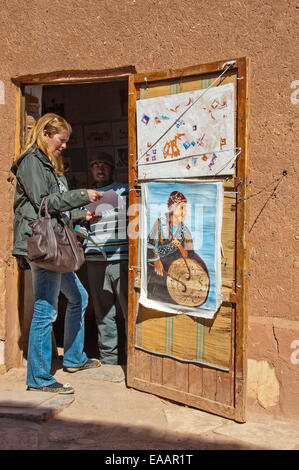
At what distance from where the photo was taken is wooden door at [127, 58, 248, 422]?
3270 millimetres

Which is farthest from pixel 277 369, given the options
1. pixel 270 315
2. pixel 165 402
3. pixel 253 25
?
pixel 253 25

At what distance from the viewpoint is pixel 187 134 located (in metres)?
3.47

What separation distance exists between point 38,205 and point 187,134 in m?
1.06

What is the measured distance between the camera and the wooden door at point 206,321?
129 inches

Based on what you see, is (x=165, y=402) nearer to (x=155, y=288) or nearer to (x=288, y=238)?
(x=155, y=288)

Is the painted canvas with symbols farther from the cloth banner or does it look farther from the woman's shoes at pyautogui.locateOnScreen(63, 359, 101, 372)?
the woman's shoes at pyautogui.locateOnScreen(63, 359, 101, 372)

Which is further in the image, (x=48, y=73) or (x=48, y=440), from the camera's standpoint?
(x=48, y=73)

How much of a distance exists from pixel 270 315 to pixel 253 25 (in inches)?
73.7

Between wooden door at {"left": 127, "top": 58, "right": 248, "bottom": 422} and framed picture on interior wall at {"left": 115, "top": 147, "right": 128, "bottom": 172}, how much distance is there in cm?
226

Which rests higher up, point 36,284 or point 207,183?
point 207,183

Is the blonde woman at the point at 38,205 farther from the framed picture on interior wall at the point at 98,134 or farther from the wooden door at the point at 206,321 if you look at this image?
the framed picture on interior wall at the point at 98,134

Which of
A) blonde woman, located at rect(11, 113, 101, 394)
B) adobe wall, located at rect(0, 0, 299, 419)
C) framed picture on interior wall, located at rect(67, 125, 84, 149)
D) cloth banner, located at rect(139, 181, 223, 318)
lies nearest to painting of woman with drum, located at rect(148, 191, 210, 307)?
cloth banner, located at rect(139, 181, 223, 318)

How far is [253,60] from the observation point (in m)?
3.46

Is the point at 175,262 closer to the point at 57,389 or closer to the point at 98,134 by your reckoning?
the point at 57,389
